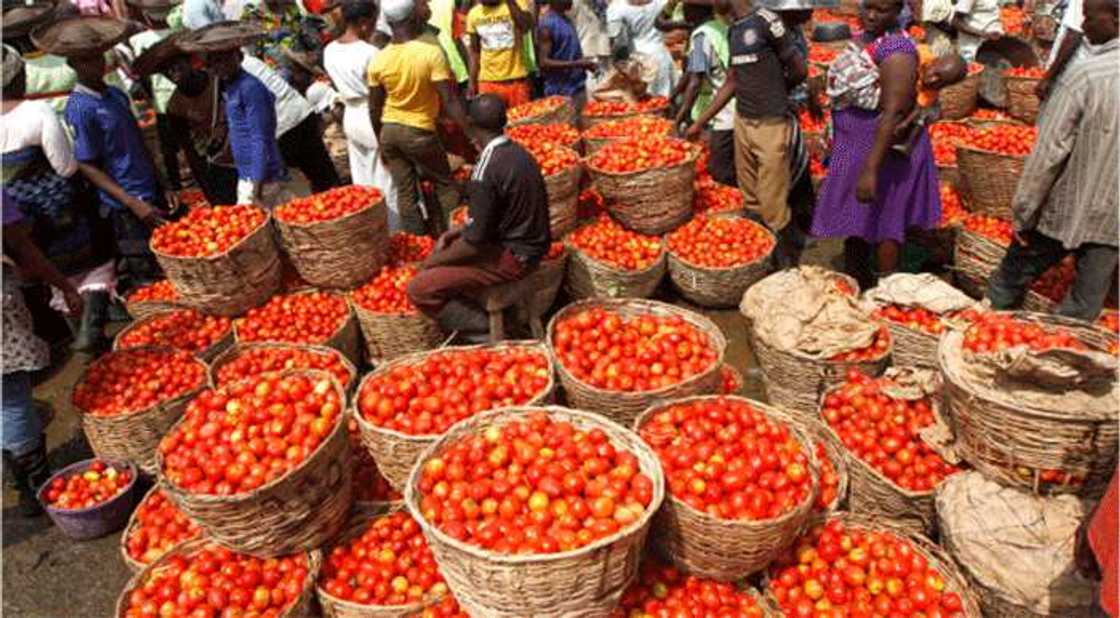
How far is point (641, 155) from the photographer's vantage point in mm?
7141

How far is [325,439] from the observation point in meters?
3.73

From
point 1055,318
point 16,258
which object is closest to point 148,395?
point 16,258

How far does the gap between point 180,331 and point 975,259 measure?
7.05m

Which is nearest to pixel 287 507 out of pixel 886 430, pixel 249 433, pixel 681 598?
pixel 249 433

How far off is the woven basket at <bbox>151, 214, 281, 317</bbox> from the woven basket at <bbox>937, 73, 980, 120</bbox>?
9.04 meters

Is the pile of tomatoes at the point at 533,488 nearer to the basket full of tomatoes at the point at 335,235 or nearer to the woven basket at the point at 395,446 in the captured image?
the woven basket at the point at 395,446

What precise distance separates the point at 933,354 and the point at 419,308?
13.2ft

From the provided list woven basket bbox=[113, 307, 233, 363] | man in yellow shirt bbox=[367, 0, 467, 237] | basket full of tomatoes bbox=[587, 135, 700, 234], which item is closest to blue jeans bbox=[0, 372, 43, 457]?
woven basket bbox=[113, 307, 233, 363]

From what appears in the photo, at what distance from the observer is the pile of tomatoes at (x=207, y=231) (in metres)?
5.74

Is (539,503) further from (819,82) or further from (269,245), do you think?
(819,82)

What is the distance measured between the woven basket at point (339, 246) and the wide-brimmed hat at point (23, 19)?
4627mm

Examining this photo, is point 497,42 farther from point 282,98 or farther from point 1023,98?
point 1023,98

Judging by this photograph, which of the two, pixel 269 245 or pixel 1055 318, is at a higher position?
pixel 1055 318

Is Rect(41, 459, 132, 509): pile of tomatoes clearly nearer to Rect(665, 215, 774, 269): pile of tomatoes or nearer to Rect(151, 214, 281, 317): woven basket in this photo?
Rect(151, 214, 281, 317): woven basket
